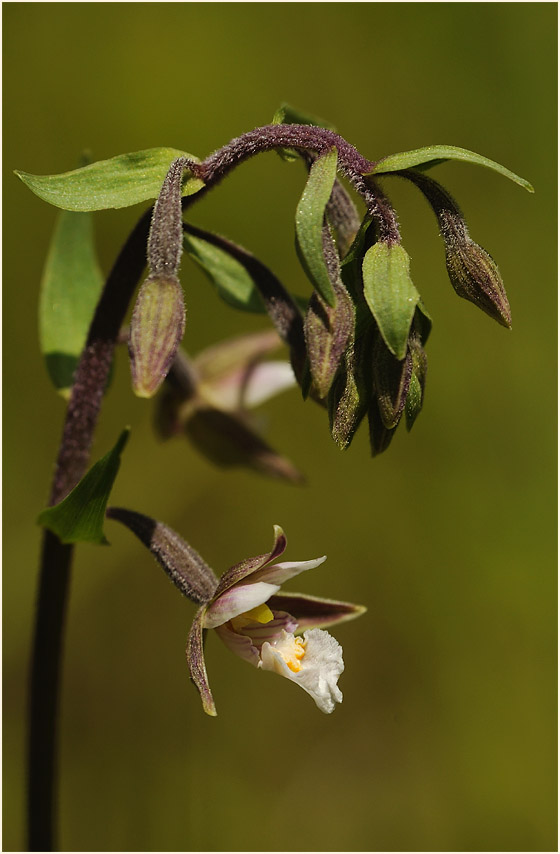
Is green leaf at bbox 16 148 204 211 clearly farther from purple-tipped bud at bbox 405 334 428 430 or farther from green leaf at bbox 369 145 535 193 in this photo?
purple-tipped bud at bbox 405 334 428 430

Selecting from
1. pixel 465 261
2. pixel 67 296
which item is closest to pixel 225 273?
pixel 67 296

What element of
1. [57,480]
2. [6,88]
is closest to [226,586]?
[57,480]

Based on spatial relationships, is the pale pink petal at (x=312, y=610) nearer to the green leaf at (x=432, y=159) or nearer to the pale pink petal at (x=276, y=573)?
the pale pink petal at (x=276, y=573)

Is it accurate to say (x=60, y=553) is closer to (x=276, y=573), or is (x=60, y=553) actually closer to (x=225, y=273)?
(x=276, y=573)

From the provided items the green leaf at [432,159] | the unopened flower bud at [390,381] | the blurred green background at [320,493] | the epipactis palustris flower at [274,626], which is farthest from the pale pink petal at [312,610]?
the blurred green background at [320,493]

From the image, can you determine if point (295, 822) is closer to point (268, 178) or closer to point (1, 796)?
point (1, 796)

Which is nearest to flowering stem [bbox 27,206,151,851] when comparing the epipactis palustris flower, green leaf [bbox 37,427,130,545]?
green leaf [bbox 37,427,130,545]
